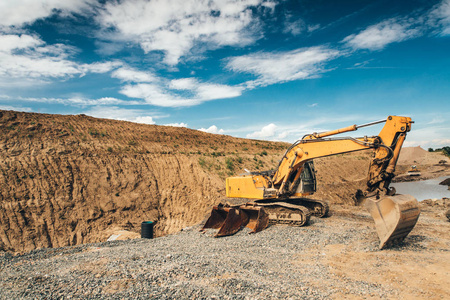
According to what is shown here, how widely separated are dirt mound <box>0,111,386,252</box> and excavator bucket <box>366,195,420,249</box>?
31.5 feet

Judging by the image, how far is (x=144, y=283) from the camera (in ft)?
18.1

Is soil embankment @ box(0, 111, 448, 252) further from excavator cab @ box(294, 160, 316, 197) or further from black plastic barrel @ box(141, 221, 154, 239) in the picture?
excavator cab @ box(294, 160, 316, 197)

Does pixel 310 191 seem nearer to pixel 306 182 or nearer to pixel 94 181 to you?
pixel 306 182

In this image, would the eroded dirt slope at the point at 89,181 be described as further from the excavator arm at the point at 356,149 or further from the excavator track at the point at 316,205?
the excavator arm at the point at 356,149

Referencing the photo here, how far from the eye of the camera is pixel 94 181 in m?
16.0

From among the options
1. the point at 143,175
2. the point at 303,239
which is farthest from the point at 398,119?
the point at 143,175

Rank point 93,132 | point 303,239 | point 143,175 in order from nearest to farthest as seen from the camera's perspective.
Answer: point 303,239
point 143,175
point 93,132

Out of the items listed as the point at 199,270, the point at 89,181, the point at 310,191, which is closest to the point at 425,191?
the point at 310,191

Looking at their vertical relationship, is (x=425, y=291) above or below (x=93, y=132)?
below

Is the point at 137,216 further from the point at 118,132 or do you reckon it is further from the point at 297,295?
the point at 297,295

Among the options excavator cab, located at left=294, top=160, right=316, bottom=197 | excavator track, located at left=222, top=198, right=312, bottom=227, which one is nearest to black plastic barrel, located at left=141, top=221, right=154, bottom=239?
excavator track, located at left=222, top=198, right=312, bottom=227

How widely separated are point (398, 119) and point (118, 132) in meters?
19.5

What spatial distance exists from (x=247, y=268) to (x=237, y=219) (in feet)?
12.5

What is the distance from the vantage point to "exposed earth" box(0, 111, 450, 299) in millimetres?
5551
